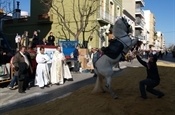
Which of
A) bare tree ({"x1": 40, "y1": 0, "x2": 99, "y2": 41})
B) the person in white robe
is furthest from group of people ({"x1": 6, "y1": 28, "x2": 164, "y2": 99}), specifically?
bare tree ({"x1": 40, "y1": 0, "x2": 99, "y2": 41})

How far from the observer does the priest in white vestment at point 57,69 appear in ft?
53.7

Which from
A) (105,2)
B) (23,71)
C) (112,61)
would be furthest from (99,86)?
(105,2)

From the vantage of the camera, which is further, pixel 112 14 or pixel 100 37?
pixel 112 14

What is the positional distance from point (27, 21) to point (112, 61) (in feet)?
107

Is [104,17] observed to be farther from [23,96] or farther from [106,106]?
[106,106]

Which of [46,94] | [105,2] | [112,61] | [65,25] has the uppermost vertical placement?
[105,2]

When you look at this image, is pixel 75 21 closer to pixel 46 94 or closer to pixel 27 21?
pixel 27 21

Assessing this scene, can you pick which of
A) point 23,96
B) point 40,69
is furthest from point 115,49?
point 40,69

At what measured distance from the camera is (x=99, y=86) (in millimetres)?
10758

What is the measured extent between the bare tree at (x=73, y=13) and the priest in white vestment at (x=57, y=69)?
65.1 feet

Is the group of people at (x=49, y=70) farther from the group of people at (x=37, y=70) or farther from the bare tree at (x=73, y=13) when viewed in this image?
the bare tree at (x=73, y=13)

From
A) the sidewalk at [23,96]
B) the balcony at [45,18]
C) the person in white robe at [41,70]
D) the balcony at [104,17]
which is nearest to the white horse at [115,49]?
the sidewalk at [23,96]

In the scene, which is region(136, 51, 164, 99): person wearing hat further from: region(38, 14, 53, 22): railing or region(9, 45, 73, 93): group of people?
region(38, 14, 53, 22): railing

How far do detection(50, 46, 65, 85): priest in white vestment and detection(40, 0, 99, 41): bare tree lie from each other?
781 inches
